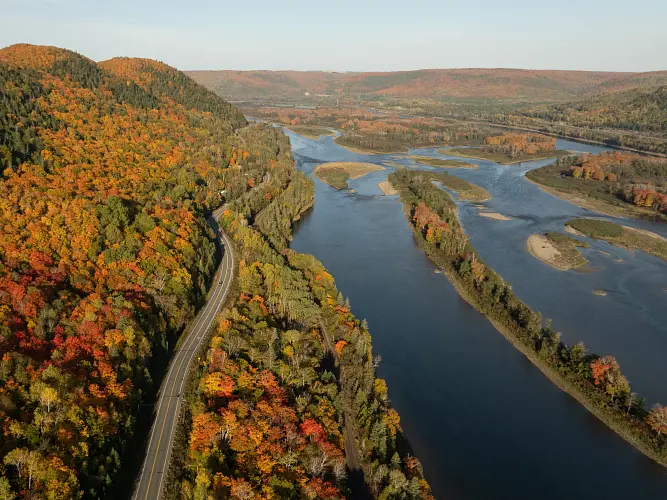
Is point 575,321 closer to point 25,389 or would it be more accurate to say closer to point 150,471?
point 150,471

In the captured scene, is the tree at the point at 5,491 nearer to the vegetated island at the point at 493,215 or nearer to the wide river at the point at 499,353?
the wide river at the point at 499,353

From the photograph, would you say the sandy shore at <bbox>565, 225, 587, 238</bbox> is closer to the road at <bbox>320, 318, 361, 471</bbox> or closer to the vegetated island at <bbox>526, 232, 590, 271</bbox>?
the vegetated island at <bbox>526, 232, 590, 271</bbox>

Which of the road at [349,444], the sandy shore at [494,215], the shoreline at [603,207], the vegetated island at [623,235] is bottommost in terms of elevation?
the road at [349,444]

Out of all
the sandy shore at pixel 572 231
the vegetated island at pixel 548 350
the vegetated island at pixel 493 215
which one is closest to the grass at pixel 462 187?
the vegetated island at pixel 493 215

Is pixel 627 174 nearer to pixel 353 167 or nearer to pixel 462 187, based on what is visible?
pixel 462 187

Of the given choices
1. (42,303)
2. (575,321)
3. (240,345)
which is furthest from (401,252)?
(42,303)
